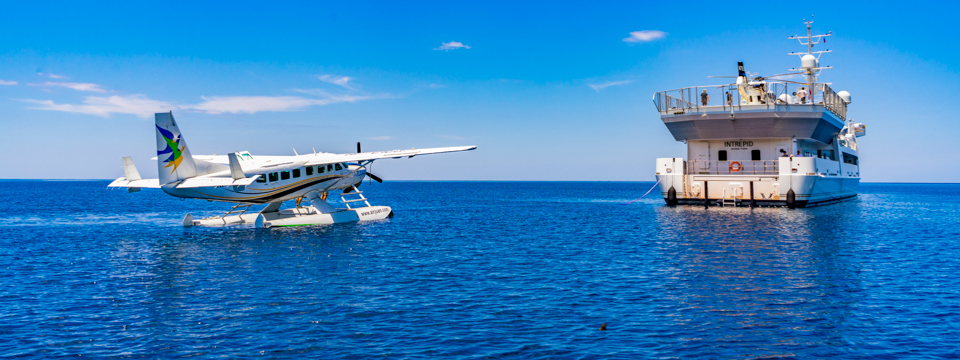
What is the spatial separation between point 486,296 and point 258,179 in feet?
73.4

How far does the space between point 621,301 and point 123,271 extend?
16.4 meters

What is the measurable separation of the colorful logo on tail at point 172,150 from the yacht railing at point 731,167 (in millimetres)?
36102

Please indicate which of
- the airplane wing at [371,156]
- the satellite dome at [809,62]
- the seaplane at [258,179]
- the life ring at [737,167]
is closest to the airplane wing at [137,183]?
the seaplane at [258,179]

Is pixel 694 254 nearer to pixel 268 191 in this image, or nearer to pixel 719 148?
pixel 268 191

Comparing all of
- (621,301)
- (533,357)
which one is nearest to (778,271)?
(621,301)

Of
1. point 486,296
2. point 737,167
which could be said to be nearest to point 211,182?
point 486,296

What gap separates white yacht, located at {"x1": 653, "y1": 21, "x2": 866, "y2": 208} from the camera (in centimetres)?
4466

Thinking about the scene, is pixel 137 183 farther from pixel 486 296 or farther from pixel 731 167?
pixel 731 167

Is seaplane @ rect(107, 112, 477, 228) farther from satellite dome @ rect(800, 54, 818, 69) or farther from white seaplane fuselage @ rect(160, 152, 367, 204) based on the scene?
satellite dome @ rect(800, 54, 818, 69)

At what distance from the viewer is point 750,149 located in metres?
48.5

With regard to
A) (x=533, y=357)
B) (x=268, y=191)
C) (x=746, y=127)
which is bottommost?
(x=533, y=357)

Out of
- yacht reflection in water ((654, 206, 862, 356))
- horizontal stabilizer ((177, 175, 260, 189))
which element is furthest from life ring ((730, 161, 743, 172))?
horizontal stabilizer ((177, 175, 260, 189))

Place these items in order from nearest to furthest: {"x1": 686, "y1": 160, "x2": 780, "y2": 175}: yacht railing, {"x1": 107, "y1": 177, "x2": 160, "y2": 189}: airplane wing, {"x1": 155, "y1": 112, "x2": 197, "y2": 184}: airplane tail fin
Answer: {"x1": 155, "y1": 112, "x2": 197, "y2": 184}: airplane tail fin → {"x1": 107, "y1": 177, "x2": 160, "y2": 189}: airplane wing → {"x1": 686, "y1": 160, "x2": 780, "y2": 175}: yacht railing

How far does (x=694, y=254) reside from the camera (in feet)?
78.6
